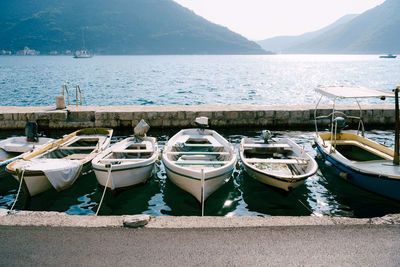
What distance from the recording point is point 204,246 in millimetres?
4105

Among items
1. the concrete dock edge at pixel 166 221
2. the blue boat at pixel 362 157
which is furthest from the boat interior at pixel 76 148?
the blue boat at pixel 362 157

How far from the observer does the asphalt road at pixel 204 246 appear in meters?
3.82

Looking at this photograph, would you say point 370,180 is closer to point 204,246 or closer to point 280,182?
point 280,182

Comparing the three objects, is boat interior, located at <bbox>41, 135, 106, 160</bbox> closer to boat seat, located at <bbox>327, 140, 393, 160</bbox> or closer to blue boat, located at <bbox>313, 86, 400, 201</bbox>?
blue boat, located at <bbox>313, 86, 400, 201</bbox>

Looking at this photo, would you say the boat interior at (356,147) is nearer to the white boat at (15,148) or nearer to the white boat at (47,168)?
the white boat at (47,168)

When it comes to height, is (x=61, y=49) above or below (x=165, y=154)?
above

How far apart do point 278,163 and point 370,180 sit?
6.87 feet

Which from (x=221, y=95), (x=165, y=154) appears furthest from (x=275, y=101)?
(x=165, y=154)

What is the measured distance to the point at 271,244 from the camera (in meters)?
4.14

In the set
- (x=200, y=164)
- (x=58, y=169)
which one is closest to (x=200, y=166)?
(x=200, y=164)

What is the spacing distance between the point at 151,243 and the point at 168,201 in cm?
292

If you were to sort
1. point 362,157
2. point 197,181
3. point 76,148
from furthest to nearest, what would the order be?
1. point 362,157
2. point 76,148
3. point 197,181

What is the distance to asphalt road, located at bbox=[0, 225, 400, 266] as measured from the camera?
Answer: 151 inches

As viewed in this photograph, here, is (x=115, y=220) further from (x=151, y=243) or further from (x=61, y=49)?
(x=61, y=49)
